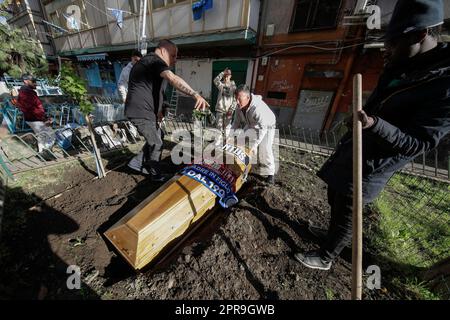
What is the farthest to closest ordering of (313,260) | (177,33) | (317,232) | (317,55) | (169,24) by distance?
(169,24)
(177,33)
(317,55)
(317,232)
(313,260)

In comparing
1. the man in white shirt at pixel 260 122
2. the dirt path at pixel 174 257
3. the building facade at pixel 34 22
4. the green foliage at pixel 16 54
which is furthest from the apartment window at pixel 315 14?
the building facade at pixel 34 22

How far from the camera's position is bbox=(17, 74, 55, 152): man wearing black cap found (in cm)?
414

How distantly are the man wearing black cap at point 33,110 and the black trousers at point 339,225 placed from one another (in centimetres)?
569

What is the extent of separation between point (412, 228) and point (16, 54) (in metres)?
21.0

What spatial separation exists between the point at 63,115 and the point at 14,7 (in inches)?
866

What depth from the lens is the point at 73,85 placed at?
240 centimetres

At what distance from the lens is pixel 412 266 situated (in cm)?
191

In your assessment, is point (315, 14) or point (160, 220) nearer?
point (160, 220)

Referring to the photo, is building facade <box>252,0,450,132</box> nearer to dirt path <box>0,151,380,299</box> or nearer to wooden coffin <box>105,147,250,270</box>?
dirt path <box>0,151,380,299</box>

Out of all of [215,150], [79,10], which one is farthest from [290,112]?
[79,10]

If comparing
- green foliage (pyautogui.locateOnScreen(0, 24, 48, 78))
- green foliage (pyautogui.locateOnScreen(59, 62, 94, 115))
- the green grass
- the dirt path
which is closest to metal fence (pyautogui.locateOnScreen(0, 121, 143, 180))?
green foliage (pyautogui.locateOnScreen(59, 62, 94, 115))

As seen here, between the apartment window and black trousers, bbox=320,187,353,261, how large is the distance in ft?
23.2

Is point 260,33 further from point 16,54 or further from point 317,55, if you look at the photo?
point 16,54

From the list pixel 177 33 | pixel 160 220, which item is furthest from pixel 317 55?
pixel 160 220
